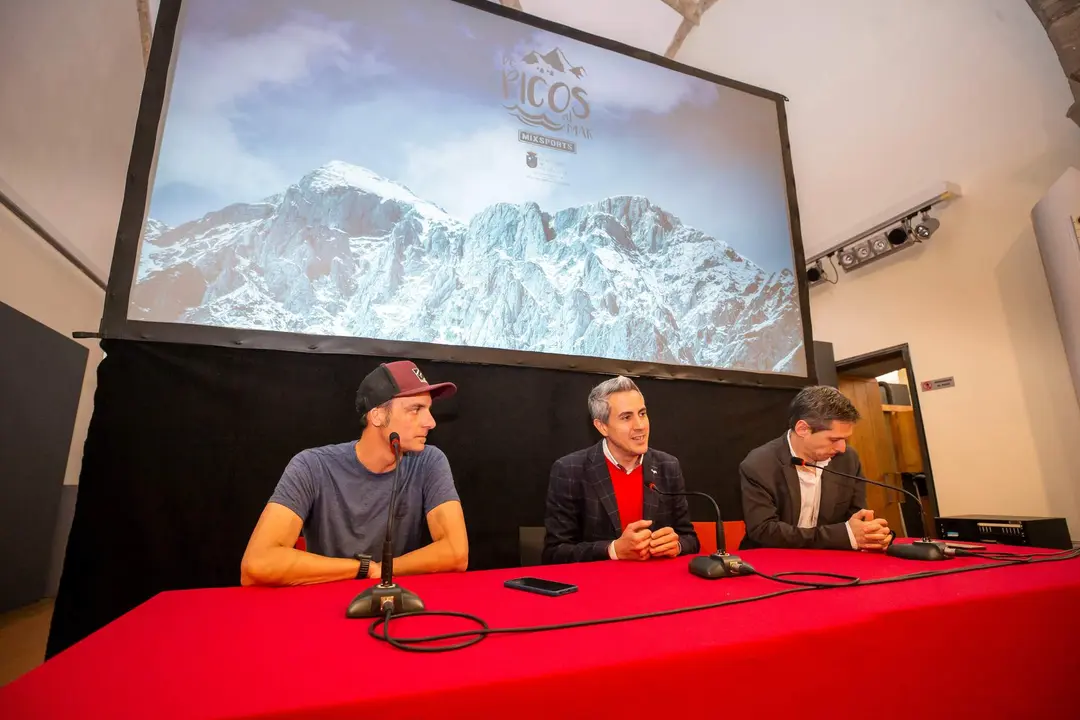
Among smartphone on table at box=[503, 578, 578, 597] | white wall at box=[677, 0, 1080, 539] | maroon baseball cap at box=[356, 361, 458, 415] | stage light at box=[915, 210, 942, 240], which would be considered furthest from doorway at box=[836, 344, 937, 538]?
smartphone on table at box=[503, 578, 578, 597]

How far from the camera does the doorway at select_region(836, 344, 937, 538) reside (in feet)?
15.9

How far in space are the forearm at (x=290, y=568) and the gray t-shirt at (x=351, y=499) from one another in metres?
0.20

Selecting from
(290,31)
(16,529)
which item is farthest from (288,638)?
(16,529)

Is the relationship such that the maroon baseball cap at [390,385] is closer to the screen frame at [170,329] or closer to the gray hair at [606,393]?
the screen frame at [170,329]

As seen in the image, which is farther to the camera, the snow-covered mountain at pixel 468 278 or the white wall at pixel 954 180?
the white wall at pixel 954 180

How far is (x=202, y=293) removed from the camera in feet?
6.79

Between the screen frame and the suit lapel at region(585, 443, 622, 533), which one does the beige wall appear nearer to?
the screen frame

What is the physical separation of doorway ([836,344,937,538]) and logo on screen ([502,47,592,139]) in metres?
3.56

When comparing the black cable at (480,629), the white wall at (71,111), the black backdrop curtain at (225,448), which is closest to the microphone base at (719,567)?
the black cable at (480,629)

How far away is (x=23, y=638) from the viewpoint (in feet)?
9.43

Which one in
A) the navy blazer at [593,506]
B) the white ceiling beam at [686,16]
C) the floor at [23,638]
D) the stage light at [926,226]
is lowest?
the floor at [23,638]

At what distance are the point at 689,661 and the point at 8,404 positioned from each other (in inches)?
178

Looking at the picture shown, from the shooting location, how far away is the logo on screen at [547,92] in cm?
277

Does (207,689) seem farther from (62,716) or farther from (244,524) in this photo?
(244,524)
